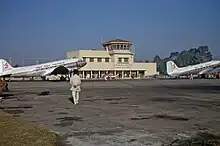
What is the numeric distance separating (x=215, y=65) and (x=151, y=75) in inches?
1235

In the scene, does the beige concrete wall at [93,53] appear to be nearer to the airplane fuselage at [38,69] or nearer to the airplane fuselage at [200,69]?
the airplane fuselage at [200,69]

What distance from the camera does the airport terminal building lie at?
99.7 meters

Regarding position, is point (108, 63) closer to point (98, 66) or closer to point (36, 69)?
point (98, 66)

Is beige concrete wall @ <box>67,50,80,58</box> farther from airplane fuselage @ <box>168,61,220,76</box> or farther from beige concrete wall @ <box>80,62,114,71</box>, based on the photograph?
airplane fuselage @ <box>168,61,220,76</box>

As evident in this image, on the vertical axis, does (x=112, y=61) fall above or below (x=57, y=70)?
above

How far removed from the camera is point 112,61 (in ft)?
340

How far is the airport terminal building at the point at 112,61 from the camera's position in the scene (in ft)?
327

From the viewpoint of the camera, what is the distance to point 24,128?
9383 mm

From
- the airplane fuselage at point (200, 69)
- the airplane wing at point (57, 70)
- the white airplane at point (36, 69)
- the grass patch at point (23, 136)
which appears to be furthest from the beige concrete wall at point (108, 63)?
the grass patch at point (23, 136)

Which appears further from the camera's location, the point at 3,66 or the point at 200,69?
the point at 200,69

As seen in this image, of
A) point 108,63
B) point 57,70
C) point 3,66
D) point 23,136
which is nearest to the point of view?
point 23,136

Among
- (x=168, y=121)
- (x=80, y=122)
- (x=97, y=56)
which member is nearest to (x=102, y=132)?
(x=80, y=122)

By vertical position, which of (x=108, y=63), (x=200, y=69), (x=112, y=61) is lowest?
(x=200, y=69)

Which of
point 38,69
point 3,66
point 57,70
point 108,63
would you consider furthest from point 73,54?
point 57,70
